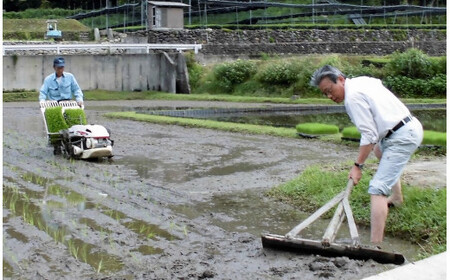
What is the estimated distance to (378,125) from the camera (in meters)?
6.13

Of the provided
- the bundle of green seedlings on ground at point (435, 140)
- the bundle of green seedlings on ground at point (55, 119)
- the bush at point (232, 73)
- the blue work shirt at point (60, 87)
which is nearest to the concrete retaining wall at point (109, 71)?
the bush at point (232, 73)

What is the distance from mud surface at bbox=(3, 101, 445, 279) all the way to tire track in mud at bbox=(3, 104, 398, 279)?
10 mm

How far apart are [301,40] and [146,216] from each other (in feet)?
104

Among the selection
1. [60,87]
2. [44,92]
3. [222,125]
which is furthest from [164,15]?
[44,92]

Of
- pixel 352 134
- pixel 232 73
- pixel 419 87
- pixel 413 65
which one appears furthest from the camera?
pixel 232 73

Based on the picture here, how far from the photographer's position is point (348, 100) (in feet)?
19.8

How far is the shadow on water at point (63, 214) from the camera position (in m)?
6.15

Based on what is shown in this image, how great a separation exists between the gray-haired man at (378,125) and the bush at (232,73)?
25.1 meters

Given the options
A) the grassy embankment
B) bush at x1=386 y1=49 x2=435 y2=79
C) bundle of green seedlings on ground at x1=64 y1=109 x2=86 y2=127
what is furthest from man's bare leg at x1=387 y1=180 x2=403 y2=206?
the grassy embankment

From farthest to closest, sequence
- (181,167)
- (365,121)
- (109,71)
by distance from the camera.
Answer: (109,71)
(181,167)
(365,121)

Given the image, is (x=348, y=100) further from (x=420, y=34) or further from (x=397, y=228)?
(x=420, y=34)

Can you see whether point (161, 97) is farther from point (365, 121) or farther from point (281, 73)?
point (365, 121)

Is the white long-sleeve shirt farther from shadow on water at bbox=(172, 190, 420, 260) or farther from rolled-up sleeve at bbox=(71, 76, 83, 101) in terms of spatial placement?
rolled-up sleeve at bbox=(71, 76, 83, 101)

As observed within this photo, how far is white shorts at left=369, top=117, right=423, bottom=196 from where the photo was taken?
611cm
